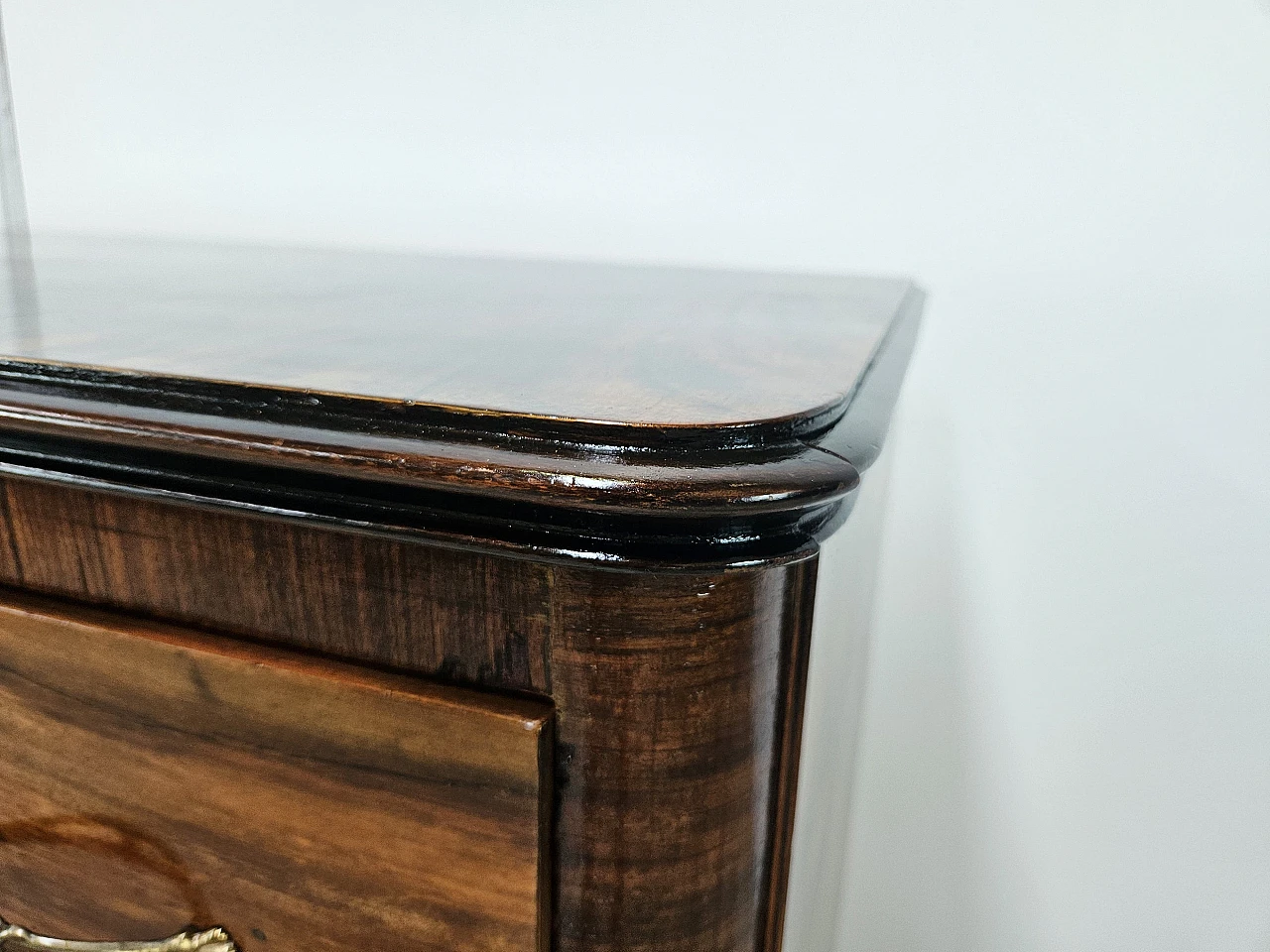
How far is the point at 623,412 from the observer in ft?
0.79

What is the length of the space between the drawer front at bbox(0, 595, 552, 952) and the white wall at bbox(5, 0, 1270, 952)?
1.88 ft

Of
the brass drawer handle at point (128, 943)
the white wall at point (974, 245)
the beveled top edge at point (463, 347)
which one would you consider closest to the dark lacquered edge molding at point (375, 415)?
the beveled top edge at point (463, 347)

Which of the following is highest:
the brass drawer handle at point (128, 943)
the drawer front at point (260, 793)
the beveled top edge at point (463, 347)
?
the beveled top edge at point (463, 347)

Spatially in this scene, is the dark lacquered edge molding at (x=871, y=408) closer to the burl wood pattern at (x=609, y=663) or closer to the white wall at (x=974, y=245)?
the burl wood pattern at (x=609, y=663)

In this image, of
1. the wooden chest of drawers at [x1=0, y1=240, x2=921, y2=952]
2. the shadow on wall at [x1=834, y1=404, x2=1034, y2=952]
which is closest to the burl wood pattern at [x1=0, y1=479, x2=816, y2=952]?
the wooden chest of drawers at [x1=0, y1=240, x2=921, y2=952]

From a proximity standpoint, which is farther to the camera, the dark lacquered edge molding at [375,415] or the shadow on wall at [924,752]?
the shadow on wall at [924,752]

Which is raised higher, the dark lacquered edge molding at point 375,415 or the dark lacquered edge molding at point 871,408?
the dark lacquered edge molding at point 375,415

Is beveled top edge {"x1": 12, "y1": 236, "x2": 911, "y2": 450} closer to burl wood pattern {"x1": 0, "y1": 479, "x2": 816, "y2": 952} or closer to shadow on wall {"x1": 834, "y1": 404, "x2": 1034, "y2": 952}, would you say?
burl wood pattern {"x1": 0, "y1": 479, "x2": 816, "y2": 952}

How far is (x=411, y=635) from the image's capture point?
26 centimetres

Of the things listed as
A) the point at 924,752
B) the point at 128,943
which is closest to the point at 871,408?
the point at 128,943

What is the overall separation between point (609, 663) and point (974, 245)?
0.59m

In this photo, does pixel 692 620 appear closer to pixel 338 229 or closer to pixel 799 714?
pixel 799 714

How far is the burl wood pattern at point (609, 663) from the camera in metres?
0.24

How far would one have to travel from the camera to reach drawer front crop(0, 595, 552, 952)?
25 centimetres
